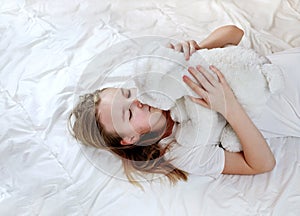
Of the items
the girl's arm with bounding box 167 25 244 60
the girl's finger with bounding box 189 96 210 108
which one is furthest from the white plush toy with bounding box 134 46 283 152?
the girl's arm with bounding box 167 25 244 60

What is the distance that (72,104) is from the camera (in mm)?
1279

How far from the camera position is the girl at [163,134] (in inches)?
44.6

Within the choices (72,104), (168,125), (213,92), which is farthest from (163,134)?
(72,104)

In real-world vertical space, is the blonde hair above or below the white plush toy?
below

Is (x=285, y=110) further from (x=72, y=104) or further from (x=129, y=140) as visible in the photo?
(x=72, y=104)

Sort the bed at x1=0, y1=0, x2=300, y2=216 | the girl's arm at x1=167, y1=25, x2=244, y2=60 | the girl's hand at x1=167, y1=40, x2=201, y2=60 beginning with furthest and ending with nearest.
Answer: the girl's arm at x1=167, y1=25, x2=244, y2=60 → the girl's hand at x1=167, y1=40, x2=201, y2=60 → the bed at x1=0, y1=0, x2=300, y2=216

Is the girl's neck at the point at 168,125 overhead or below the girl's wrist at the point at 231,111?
below

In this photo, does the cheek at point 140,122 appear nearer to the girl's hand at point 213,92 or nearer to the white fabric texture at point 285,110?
the girl's hand at point 213,92

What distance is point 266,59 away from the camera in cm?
125

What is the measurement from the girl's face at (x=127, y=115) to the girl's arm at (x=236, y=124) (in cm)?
11

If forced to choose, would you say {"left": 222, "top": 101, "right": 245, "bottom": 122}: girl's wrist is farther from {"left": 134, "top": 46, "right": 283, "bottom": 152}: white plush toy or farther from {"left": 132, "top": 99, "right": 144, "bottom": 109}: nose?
{"left": 132, "top": 99, "right": 144, "bottom": 109}: nose

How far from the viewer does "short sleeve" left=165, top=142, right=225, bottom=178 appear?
45.4 inches

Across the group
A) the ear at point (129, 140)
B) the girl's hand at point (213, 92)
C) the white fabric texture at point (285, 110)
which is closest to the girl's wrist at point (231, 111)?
the girl's hand at point (213, 92)

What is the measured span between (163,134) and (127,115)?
111 millimetres
